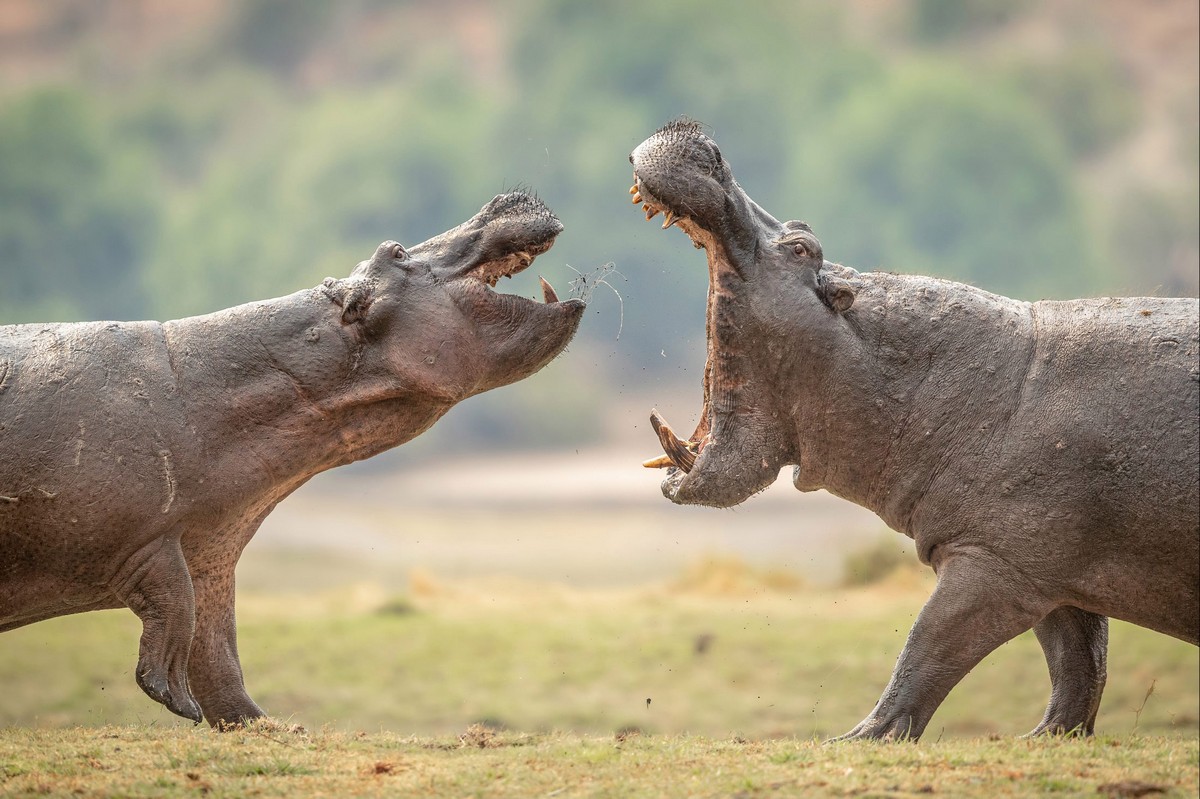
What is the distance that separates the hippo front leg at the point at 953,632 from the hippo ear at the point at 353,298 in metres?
3.12

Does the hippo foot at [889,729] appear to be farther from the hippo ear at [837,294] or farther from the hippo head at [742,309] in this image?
the hippo ear at [837,294]

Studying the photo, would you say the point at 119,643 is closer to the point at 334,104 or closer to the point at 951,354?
the point at 951,354

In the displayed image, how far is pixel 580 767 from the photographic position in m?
5.70

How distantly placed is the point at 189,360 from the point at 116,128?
110 ft

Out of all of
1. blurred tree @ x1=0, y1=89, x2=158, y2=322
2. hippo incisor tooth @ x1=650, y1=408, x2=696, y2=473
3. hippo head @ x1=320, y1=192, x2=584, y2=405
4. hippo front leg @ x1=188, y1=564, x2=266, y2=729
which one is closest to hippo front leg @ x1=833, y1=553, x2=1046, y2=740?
hippo incisor tooth @ x1=650, y1=408, x2=696, y2=473

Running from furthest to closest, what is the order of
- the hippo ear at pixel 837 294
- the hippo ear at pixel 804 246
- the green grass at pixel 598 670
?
the green grass at pixel 598 670
the hippo ear at pixel 804 246
the hippo ear at pixel 837 294

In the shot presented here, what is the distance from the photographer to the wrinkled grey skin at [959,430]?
592 centimetres

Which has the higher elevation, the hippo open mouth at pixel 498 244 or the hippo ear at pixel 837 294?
the hippo open mouth at pixel 498 244

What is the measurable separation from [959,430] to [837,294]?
880 mm

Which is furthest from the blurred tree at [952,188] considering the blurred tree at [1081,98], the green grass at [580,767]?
the green grass at [580,767]

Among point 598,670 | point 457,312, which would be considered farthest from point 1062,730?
point 598,670

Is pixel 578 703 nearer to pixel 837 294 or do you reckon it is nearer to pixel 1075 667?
pixel 1075 667

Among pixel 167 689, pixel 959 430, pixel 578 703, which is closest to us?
pixel 959 430

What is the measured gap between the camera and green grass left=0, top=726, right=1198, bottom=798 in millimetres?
5109
